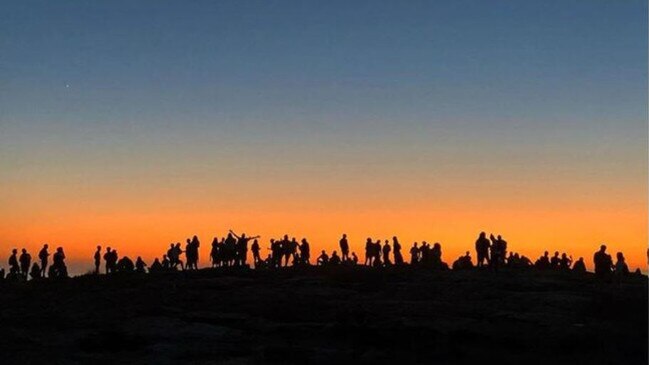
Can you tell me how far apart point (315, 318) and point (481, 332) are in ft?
22.0

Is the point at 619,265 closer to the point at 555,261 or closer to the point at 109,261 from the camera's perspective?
the point at 555,261

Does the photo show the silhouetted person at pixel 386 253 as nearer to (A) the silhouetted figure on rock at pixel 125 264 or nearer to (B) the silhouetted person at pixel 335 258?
(B) the silhouetted person at pixel 335 258

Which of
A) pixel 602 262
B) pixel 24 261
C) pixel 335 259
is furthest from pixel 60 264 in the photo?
pixel 602 262

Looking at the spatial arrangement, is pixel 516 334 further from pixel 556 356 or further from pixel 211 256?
pixel 211 256

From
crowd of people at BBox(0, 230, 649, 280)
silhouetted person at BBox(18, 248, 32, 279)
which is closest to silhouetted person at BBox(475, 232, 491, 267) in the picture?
crowd of people at BBox(0, 230, 649, 280)

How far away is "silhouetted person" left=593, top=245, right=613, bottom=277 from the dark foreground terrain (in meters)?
0.86

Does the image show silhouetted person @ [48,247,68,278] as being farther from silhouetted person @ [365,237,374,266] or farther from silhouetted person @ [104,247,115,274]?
silhouetted person @ [365,237,374,266]

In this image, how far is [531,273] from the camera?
46250mm

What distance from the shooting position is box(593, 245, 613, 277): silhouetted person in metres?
44.9

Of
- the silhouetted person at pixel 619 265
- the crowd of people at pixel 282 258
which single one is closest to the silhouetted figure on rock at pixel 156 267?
the crowd of people at pixel 282 258

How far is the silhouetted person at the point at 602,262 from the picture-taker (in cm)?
4494

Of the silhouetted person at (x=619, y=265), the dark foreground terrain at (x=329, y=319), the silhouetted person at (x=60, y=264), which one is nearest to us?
the dark foreground terrain at (x=329, y=319)

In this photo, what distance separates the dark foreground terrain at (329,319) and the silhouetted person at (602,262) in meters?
0.86

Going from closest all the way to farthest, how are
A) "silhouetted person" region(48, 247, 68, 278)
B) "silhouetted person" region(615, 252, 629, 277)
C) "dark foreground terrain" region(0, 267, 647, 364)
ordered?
"dark foreground terrain" region(0, 267, 647, 364) → "silhouetted person" region(615, 252, 629, 277) → "silhouetted person" region(48, 247, 68, 278)
